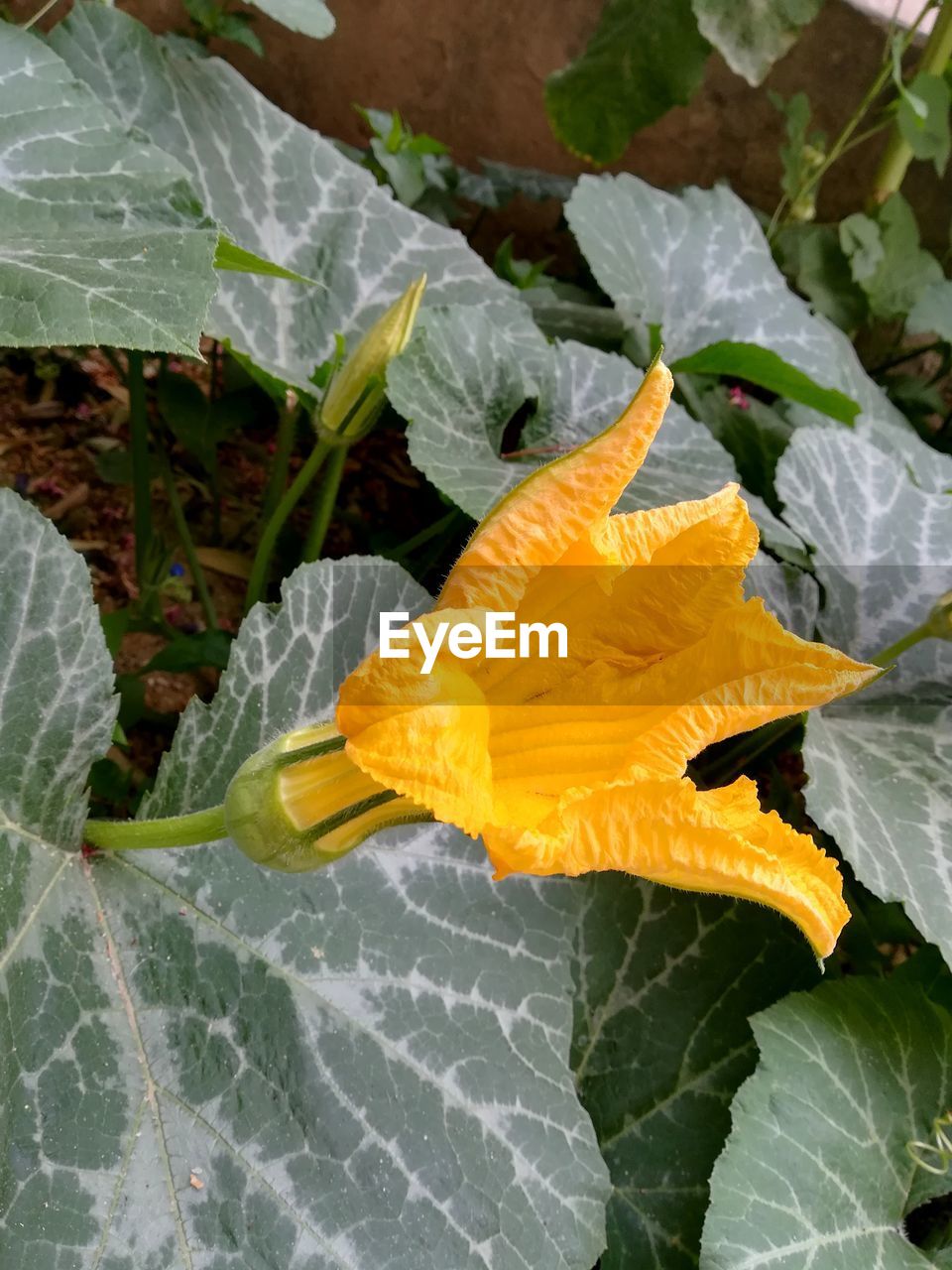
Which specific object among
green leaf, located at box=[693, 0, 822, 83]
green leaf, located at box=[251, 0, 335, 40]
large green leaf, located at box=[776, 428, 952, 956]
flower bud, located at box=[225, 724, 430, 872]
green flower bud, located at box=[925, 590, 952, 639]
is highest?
green leaf, located at box=[693, 0, 822, 83]

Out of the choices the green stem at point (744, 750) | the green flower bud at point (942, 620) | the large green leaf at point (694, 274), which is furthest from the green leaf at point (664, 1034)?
the large green leaf at point (694, 274)

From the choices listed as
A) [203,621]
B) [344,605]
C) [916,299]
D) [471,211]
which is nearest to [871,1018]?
[344,605]

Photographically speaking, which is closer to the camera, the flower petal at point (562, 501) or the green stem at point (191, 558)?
the flower petal at point (562, 501)

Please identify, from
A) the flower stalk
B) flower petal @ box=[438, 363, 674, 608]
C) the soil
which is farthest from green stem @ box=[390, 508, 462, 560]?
flower petal @ box=[438, 363, 674, 608]

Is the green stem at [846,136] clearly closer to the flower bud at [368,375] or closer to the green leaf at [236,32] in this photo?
the green leaf at [236,32]

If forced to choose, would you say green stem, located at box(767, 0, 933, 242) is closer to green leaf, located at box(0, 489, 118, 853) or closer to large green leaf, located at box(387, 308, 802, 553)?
large green leaf, located at box(387, 308, 802, 553)

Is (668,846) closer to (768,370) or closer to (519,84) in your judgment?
(768,370)
